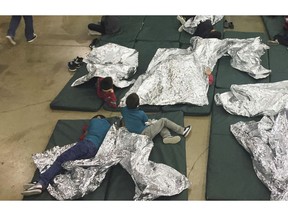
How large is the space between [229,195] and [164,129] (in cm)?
95

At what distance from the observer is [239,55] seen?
4.52m

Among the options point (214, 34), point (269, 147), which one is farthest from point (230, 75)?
point (269, 147)

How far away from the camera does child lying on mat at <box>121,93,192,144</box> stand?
355 cm

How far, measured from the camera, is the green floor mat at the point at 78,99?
4.14 meters

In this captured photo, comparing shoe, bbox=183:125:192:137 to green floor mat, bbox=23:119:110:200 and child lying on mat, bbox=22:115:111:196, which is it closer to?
child lying on mat, bbox=22:115:111:196

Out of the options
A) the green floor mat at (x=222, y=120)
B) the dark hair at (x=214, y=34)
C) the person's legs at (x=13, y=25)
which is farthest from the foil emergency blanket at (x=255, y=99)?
the person's legs at (x=13, y=25)

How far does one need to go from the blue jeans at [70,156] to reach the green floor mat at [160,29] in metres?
2.37

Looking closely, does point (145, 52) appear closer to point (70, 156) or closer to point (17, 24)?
point (17, 24)

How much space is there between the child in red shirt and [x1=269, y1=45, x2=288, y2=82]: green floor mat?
1.92m

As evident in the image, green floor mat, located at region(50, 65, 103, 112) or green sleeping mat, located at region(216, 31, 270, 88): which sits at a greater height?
green sleeping mat, located at region(216, 31, 270, 88)

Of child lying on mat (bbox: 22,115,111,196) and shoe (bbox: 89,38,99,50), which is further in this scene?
shoe (bbox: 89,38,99,50)

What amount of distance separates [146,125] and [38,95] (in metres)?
1.65

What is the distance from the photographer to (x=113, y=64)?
4.54 m

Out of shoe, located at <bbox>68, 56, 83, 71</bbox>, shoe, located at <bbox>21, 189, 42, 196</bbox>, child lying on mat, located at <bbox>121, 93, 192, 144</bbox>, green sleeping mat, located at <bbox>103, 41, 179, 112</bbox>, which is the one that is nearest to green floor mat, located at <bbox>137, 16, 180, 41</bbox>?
green sleeping mat, located at <bbox>103, 41, 179, 112</bbox>
